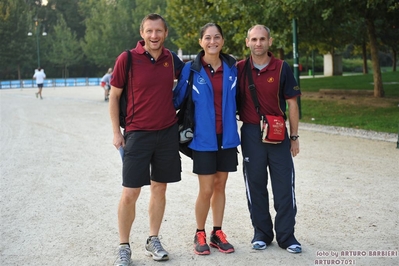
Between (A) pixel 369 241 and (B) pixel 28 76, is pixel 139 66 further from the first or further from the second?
(B) pixel 28 76

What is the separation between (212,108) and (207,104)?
2.3 inches

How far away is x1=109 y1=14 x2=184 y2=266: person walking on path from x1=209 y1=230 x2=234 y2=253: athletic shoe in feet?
Answer: 1.70

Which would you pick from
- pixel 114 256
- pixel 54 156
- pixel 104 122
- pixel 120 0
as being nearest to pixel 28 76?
pixel 120 0

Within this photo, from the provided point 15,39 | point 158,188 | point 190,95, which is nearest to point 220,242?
point 158,188

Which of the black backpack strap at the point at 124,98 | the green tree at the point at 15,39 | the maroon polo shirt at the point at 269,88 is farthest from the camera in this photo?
the green tree at the point at 15,39

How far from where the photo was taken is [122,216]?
4961mm

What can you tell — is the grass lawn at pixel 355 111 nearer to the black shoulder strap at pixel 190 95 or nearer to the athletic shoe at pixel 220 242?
the athletic shoe at pixel 220 242

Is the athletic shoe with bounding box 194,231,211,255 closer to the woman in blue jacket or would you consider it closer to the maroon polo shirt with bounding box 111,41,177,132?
the woman in blue jacket

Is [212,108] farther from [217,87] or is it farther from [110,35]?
[110,35]

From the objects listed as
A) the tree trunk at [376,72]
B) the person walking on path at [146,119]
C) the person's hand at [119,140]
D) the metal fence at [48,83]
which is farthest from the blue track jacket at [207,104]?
the metal fence at [48,83]

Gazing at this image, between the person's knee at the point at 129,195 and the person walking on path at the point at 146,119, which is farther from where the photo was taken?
the person's knee at the point at 129,195

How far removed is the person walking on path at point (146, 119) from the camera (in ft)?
15.7

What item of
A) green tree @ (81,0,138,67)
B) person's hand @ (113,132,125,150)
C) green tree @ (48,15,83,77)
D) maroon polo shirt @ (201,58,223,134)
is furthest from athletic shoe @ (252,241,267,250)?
green tree @ (48,15,83,77)

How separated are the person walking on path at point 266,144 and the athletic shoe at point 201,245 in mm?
442
